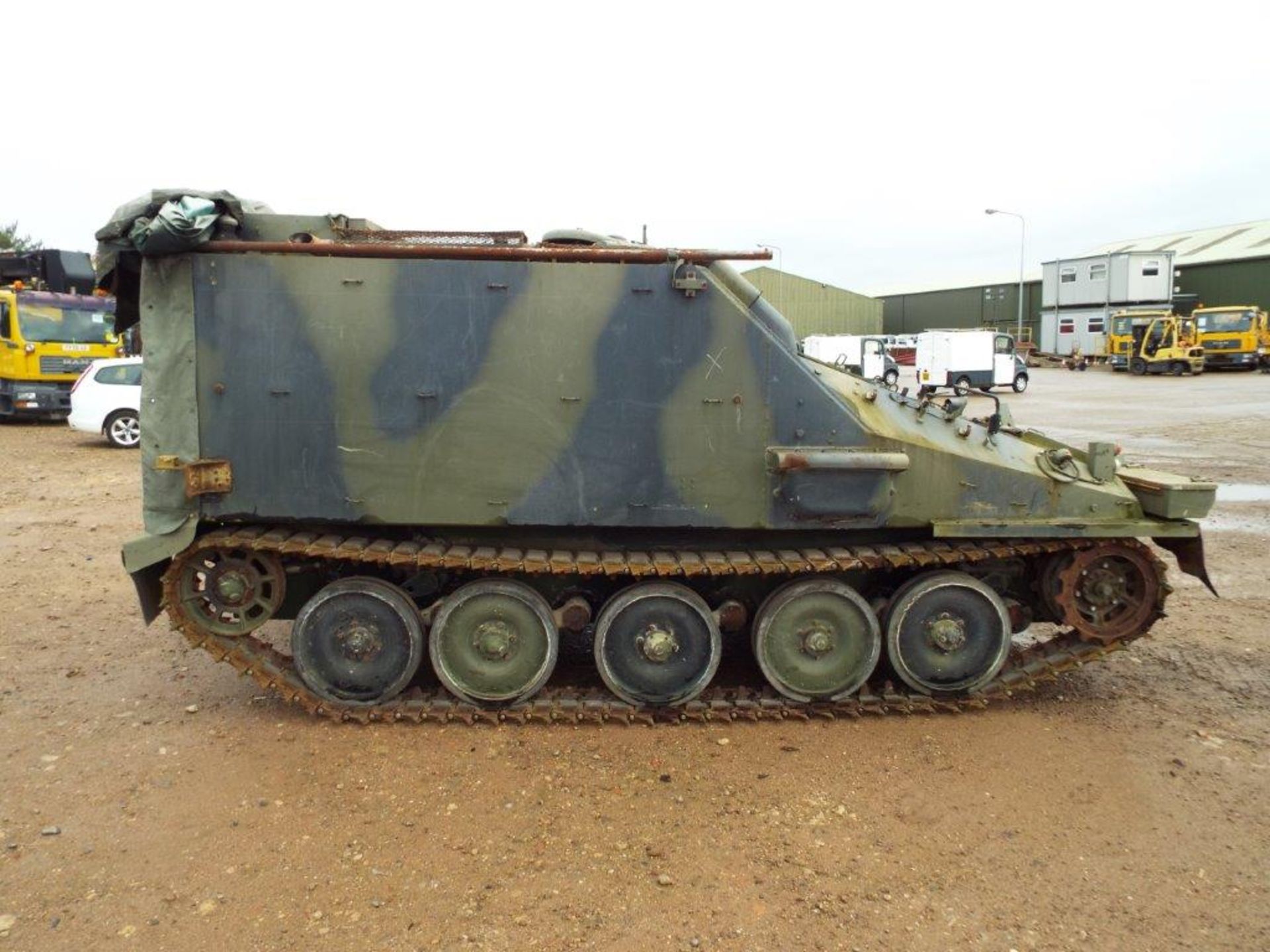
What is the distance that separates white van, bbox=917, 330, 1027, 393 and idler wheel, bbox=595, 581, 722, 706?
31.3m

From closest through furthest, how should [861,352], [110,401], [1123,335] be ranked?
[110,401], [861,352], [1123,335]

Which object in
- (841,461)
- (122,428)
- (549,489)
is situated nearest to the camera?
(841,461)

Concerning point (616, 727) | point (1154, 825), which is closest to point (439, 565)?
point (616, 727)

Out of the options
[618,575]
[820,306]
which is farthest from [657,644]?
[820,306]

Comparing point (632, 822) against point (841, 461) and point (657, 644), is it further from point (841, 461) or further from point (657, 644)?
point (841, 461)

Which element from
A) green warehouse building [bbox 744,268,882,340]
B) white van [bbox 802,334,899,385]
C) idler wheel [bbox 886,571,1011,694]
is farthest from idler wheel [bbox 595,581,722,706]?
green warehouse building [bbox 744,268,882,340]

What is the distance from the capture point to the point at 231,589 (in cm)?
554

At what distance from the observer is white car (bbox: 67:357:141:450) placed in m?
17.8

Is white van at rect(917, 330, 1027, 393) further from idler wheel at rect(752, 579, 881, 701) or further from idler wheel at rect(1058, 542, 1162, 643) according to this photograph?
idler wheel at rect(752, 579, 881, 701)

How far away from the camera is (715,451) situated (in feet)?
18.0

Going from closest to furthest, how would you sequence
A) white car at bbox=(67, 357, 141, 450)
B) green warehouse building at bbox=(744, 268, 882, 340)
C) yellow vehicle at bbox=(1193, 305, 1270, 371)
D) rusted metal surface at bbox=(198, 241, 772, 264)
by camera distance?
rusted metal surface at bbox=(198, 241, 772, 264), white car at bbox=(67, 357, 141, 450), yellow vehicle at bbox=(1193, 305, 1270, 371), green warehouse building at bbox=(744, 268, 882, 340)

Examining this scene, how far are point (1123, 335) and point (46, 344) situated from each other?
39.1 metres

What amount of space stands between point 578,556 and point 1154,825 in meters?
3.19

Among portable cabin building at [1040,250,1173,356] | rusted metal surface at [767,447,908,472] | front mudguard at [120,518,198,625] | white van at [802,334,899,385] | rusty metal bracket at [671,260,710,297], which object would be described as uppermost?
portable cabin building at [1040,250,1173,356]
